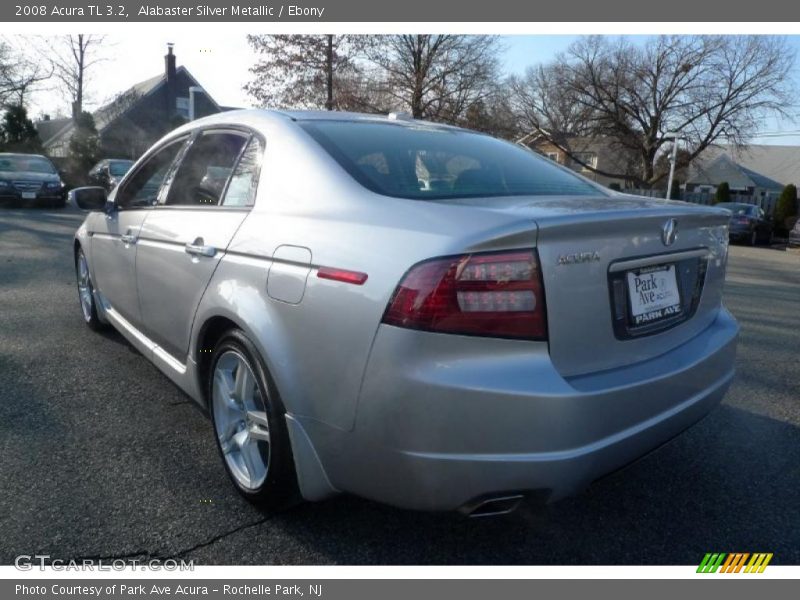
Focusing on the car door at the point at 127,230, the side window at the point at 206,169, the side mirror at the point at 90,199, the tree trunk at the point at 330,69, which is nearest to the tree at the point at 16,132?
the tree trunk at the point at 330,69

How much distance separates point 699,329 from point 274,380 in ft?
5.53

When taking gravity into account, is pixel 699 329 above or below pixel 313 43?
below

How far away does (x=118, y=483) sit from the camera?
2.73 meters

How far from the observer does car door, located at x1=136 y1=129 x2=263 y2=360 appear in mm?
2752

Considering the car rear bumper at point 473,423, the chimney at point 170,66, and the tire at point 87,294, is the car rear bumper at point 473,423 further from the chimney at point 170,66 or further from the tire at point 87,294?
the chimney at point 170,66

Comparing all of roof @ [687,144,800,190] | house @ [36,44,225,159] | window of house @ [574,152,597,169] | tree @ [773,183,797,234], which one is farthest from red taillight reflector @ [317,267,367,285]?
roof @ [687,144,800,190]

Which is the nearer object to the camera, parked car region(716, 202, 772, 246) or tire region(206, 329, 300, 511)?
tire region(206, 329, 300, 511)

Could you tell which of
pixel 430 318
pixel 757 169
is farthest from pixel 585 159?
pixel 430 318

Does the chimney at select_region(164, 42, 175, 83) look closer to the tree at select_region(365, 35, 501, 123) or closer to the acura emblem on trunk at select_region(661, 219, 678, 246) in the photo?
the tree at select_region(365, 35, 501, 123)

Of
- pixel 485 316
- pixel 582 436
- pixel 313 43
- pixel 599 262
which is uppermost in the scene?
pixel 313 43

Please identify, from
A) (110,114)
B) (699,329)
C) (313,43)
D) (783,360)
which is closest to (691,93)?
(313,43)

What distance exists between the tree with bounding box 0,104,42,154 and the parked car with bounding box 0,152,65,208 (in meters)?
14.8

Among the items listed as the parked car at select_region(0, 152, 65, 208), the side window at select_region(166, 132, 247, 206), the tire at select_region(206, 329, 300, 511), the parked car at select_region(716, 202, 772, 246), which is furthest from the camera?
the parked car at select_region(716, 202, 772, 246)

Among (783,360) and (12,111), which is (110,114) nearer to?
(12,111)
